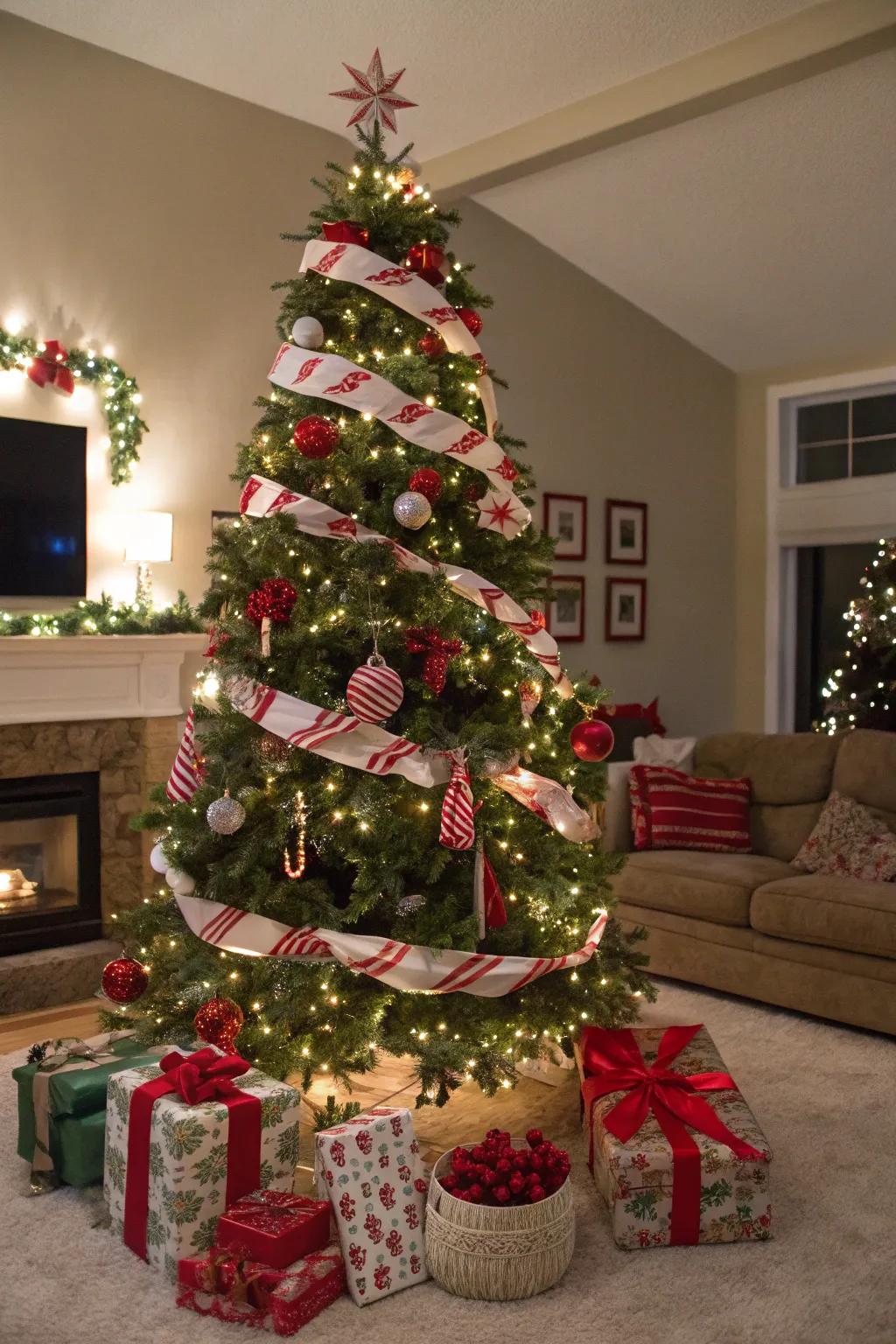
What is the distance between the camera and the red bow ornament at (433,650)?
9.77 ft

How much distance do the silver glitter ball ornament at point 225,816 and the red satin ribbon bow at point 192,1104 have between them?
57 centimetres

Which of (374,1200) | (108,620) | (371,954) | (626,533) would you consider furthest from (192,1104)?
(626,533)

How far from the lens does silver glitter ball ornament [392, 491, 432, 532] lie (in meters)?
3.00

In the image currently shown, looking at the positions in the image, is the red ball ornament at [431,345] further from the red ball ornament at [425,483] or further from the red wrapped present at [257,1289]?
the red wrapped present at [257,1289]

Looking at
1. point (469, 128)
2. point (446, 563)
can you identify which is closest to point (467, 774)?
point (446, 563)

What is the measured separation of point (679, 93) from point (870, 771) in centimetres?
280

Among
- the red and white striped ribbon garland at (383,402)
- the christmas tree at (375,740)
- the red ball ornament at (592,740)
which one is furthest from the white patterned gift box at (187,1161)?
the red and white striped ribbon garland at (383,402)

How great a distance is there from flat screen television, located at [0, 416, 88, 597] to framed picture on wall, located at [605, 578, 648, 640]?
3.13 metres

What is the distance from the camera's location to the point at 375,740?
2.97m

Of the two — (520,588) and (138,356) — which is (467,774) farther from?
(138,356)

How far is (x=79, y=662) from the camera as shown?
468 centimetres

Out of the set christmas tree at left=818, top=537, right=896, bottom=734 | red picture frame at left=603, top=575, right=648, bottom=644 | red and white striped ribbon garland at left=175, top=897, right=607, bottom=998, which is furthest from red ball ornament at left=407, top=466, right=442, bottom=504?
red picture frame at left=603, top=575, right=648, bottom=644

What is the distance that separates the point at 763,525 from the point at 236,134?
3.84 meters

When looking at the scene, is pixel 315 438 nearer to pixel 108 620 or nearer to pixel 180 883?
pixel 180 883
